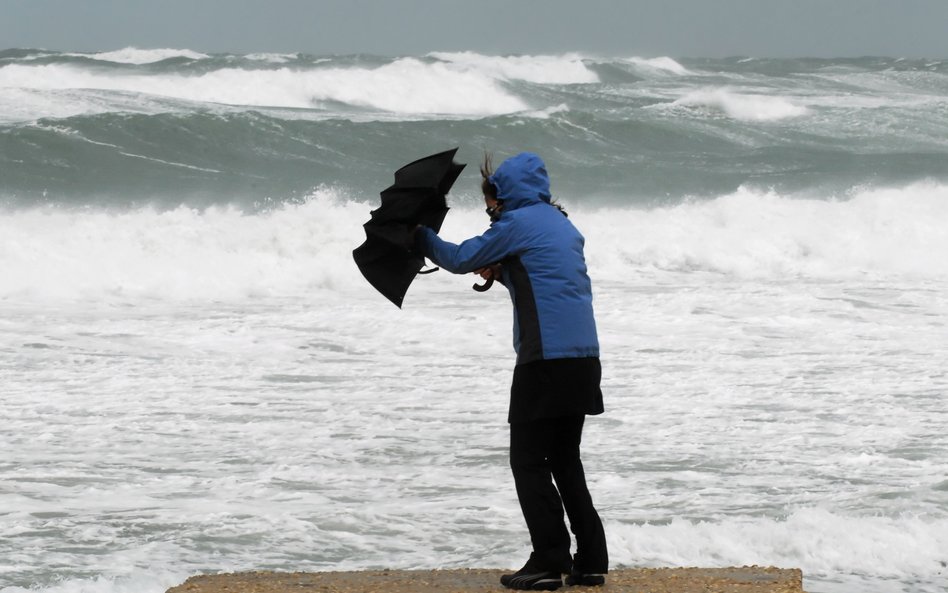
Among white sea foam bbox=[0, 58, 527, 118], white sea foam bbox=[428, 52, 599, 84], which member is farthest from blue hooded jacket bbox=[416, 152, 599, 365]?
white sea foam bbox=[428, 52, 599, 84]

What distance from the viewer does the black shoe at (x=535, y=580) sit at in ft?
14.1

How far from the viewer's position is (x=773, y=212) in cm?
2028

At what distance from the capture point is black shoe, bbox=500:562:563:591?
431 cm

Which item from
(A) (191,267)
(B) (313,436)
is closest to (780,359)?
(B) (313,436)

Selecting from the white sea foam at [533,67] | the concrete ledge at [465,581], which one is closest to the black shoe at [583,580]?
the concrete ledge at [465,581]

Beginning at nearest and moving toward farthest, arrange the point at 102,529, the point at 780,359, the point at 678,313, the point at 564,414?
the point at 564,414
the point at 102,529
the point at 780,359
the point at 678,313

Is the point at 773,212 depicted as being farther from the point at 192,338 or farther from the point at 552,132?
the point at 192,338

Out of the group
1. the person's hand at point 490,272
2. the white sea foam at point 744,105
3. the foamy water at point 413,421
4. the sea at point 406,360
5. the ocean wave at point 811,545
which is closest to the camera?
the person's hand at point 490,272

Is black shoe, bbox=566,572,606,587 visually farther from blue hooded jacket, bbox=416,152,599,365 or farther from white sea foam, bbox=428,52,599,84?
white sea foam, bbox=428,52,599,84

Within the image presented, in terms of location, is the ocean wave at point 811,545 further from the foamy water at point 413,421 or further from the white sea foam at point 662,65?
the white sea foam at point 662,65

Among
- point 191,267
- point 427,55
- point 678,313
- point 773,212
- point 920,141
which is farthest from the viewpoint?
point 427,55

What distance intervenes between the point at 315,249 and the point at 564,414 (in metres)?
12.4

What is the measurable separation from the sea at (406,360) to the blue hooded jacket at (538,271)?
167 cm

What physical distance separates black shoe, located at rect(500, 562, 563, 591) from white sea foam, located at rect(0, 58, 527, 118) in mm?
31759
